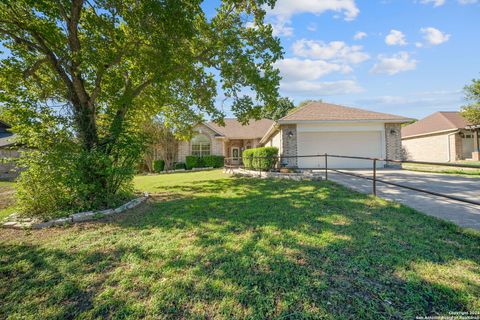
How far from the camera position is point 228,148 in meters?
25.0

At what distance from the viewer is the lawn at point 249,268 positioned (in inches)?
73.0

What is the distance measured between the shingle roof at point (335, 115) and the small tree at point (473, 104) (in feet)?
36.1

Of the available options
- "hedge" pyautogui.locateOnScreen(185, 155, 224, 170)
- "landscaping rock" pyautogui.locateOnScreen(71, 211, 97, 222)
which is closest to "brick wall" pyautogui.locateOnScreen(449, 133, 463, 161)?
"hedge" pyautogui.locateOnScreen(185, 155, 224, 170)

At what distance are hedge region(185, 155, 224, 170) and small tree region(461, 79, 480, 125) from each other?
70.0 feet

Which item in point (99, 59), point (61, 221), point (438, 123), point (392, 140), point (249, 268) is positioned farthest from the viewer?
point (438, 123)

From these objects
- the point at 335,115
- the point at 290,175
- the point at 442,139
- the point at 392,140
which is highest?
the point at 335,115

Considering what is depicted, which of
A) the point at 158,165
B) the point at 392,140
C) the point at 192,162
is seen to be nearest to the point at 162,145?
the point at 158,165

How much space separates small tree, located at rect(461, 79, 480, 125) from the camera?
16766mm

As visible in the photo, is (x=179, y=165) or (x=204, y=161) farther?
(x=204, y=161)

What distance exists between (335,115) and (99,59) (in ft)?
38.2

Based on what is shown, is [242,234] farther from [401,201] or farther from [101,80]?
[101,80]

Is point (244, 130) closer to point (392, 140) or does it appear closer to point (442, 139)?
point (392, 140)

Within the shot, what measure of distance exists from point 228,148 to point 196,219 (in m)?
20.8

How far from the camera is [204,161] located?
20.1m
